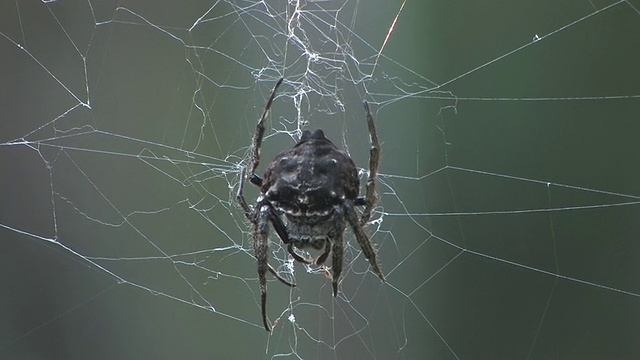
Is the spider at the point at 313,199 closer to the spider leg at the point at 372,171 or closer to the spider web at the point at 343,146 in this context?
the spider leg at the point at 372,171

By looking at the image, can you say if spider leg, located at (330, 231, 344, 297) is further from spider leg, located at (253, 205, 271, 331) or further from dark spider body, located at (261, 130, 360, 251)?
spider leg, located at (253, 205, 271, 331)

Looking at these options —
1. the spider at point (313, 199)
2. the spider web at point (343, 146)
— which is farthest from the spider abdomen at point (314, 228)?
the spider web at point (343, 146)

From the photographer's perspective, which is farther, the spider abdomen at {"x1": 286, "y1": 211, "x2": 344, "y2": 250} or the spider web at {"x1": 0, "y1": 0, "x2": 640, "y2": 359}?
the spider web at {"x1": 0, "y1": 0, "x2": 640, "y2": 359}

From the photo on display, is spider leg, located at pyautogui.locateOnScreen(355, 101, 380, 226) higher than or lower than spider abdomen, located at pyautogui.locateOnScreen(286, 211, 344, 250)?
higher

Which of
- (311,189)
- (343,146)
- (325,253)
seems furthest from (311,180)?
(343,146)

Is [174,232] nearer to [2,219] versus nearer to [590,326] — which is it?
[2,219]

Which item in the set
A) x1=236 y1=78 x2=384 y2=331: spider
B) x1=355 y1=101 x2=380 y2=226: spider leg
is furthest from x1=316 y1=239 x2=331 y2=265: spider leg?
x1=355 y1=101 x2=380 y2=226: spider leg
